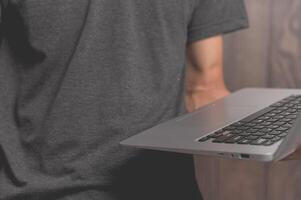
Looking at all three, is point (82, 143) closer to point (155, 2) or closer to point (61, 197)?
point (61, 197)

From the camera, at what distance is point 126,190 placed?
0.88 metres

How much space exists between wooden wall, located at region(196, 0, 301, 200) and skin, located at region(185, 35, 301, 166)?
0.89 ft

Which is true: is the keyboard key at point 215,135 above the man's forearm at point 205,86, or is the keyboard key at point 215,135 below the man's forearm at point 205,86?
above

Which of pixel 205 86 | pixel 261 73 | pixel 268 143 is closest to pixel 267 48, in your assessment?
pixel 261 73

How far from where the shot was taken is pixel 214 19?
3.43 ft

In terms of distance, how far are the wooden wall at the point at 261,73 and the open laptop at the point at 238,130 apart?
33 centimetres

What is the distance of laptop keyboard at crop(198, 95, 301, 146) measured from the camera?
72 centimetres

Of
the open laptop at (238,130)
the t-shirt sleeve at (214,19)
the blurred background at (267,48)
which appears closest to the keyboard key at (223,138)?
the open laptop at (238,130)

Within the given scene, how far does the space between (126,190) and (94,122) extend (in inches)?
4.4

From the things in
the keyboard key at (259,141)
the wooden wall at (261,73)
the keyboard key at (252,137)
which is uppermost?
the keyboard key at (259,141)

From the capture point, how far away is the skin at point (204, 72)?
1.09m

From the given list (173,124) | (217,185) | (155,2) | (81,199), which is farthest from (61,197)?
(217,185)

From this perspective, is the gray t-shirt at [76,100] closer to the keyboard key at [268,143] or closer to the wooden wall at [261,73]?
the keyboard key at [268,143]

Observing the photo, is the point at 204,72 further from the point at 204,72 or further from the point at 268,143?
the point at 268,143
